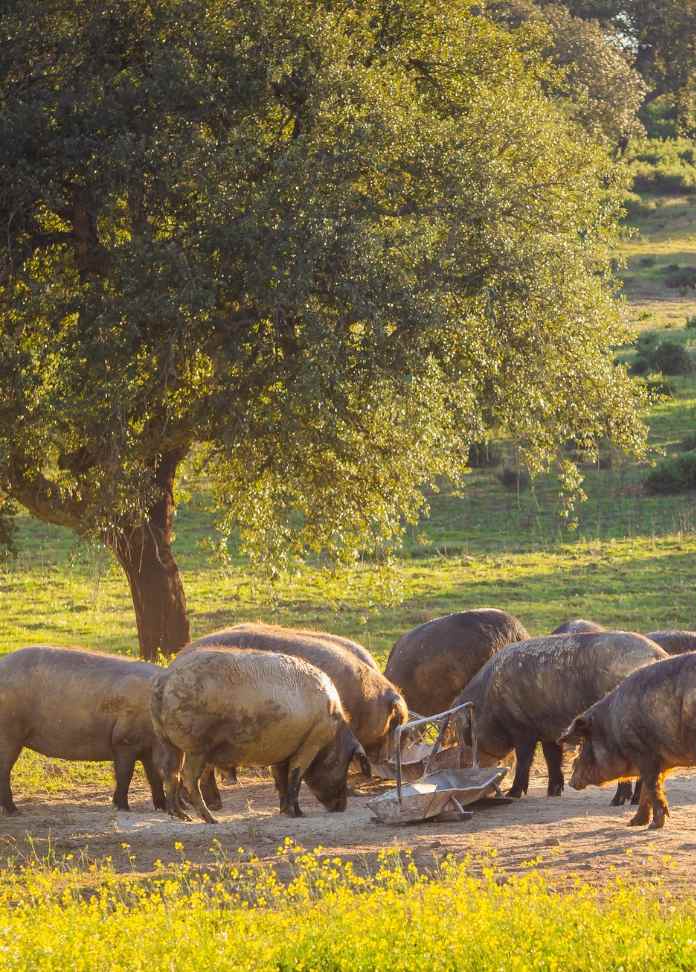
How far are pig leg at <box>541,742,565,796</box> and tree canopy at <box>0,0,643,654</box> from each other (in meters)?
3.61

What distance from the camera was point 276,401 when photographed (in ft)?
50.8

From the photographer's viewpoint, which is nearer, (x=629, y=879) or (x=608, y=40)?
(x=629, y=879)

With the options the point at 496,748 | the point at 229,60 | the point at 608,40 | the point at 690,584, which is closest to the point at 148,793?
the point at 496,748

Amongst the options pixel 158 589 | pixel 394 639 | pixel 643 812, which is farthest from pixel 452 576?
pixel 643 812

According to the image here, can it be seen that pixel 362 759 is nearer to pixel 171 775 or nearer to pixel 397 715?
pixel 397 715

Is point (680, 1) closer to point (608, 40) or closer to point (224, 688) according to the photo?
point (608, 40)

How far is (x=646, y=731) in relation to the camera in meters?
12.1

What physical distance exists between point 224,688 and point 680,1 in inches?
2453

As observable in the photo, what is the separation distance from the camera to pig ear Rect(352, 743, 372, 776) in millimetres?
13438

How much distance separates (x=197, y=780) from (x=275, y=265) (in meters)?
5.23

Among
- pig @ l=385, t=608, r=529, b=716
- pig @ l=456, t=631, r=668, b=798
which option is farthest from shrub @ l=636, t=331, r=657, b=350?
pig @ l=456, t=631, r=668, b=798

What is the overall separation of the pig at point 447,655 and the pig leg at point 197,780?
4416 millimetres

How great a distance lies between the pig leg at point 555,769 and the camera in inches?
549

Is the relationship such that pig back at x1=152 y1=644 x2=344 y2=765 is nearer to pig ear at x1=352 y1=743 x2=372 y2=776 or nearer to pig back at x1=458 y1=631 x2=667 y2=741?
pig ear at x1=352 y1=743 x2=372 y2=776
